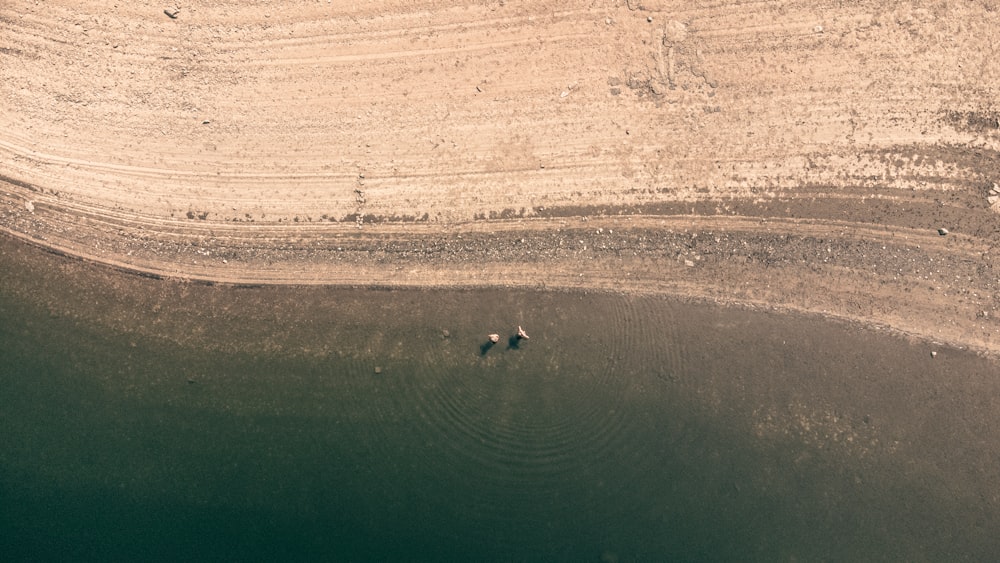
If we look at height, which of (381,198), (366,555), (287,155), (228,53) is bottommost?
(366,555)

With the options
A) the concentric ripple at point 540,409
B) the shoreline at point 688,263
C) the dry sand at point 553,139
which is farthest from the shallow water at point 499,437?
the dry sand at point 553,139

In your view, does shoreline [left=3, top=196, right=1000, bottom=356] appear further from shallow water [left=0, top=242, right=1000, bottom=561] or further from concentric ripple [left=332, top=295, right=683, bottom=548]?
concentric ripple [left=332, top=295, right=683, bottom=548]

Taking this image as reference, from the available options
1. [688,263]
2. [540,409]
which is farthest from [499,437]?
[688,263]

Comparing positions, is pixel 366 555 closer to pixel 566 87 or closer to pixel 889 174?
pixel 566 87

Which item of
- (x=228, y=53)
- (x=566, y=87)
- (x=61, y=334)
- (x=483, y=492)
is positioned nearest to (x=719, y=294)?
(x=566, y=87)

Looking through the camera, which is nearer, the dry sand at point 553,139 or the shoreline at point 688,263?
the dry sand at point 553,139

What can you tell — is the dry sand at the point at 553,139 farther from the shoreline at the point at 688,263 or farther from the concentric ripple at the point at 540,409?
the concentric ripple at the point at 540,409

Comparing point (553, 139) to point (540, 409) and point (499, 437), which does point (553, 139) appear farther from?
point (499, 437)
